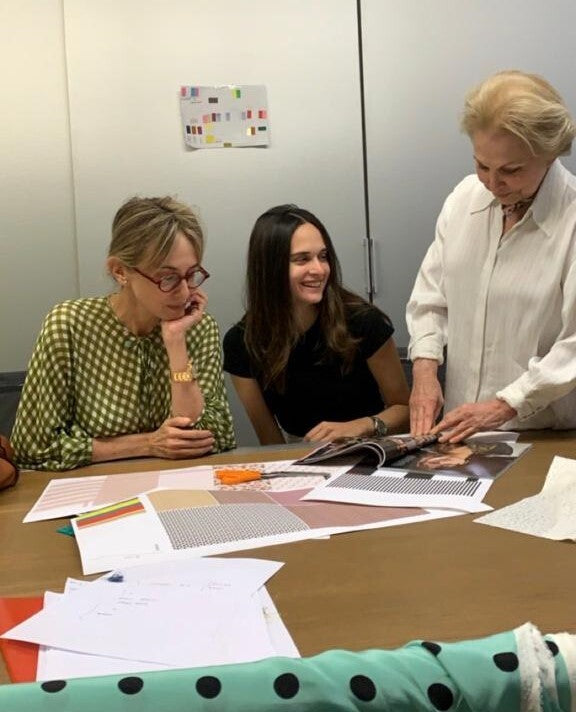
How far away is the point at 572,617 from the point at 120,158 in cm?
219

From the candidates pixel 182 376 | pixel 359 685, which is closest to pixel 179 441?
pixel 182 376

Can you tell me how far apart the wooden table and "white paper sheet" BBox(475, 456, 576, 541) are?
0.02 meters

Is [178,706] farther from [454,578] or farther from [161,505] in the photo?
[161,505]

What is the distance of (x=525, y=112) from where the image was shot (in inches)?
61.3

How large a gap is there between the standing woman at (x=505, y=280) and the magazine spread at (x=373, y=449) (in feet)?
0.34

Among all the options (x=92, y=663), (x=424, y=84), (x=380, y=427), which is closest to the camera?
(x=92, y=663)

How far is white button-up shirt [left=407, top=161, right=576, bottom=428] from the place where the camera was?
1.61 m

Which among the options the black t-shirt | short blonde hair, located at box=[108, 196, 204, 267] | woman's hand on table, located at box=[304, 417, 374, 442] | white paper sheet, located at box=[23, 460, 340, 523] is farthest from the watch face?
short blonde hair, located at box=[108, 196, 204, 267]

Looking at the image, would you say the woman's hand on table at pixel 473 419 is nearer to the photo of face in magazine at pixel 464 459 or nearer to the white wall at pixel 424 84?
the photo of face in magazine at pixel 464 459

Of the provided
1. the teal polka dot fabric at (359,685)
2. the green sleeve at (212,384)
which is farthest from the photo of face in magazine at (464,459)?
the teal polka dot fabric at (359,685)

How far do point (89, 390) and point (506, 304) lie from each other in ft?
2.94

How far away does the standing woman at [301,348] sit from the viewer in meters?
2.08

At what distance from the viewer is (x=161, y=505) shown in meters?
1.25

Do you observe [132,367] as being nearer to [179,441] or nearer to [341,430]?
[179,441]
